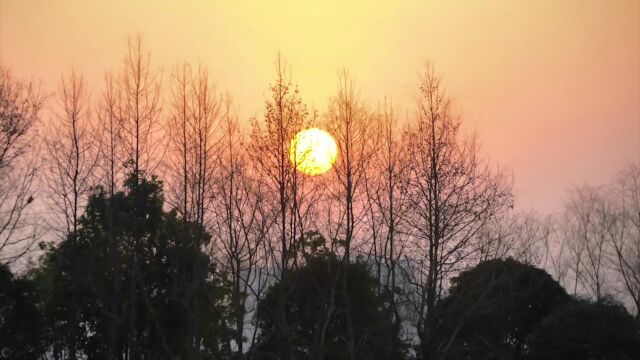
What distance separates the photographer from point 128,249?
1809cm

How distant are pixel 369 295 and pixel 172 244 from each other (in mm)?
5708

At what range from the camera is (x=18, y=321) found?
1574 cm

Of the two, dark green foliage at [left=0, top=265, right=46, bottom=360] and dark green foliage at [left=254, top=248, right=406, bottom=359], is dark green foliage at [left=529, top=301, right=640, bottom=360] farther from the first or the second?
dark green foliage at [left=0, top=265, right=46, bottom=360]

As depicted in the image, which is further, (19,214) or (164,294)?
(164,294)

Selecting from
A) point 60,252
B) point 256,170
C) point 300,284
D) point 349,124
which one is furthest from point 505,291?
point 60,252

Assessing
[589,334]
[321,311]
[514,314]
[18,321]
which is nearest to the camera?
[18,321]

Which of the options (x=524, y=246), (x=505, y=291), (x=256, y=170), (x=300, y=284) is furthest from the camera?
(x=524, y=246)

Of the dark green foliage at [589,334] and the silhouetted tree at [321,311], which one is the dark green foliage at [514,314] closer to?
the dark green foliage at [589,334]

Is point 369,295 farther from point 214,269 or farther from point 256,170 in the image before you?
point 256,170

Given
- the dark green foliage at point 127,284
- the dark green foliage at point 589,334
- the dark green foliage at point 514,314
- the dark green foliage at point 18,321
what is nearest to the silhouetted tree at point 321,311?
the dark green foliage at point 127,284

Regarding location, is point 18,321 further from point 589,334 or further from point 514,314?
point 589,334

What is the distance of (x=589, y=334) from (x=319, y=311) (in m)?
7.52

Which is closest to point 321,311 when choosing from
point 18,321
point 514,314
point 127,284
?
point 127,284

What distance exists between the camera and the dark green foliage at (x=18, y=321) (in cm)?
1541
